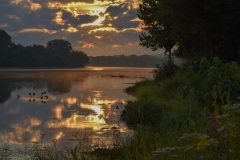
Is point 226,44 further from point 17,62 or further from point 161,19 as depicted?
point 17,62

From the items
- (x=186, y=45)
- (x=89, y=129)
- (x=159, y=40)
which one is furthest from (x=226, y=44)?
(x=89, y=129)

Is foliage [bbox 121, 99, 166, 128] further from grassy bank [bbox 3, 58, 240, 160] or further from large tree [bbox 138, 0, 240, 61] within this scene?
large tree [bbox 138, 0, 240, 61]

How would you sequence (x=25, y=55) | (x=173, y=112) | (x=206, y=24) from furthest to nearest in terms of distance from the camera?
(x=25, y=55)
(x=206, y=24)
(x=173, y=112)

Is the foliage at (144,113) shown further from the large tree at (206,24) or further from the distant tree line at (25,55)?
the distant tree line at (25,55)

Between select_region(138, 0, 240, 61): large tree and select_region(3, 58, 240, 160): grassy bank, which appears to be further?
select_region(138, 0, 240, 61): large tree

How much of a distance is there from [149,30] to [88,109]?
22.3 metres

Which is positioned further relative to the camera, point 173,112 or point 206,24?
point 206,24

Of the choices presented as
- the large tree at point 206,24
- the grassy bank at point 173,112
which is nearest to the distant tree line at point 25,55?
the large tree at point 206,24

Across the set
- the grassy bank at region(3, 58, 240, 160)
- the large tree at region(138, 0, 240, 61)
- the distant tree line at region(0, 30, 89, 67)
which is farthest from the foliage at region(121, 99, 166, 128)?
the distant tree line at region(0, 30, 89, 67)

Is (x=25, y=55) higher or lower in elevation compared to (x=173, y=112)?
higher

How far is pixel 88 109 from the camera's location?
26.2m

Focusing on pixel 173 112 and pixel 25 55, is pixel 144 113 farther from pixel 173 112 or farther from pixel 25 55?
pixel 25 55

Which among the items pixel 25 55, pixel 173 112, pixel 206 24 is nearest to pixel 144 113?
pixel 173 112

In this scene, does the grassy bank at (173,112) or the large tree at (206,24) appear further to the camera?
the large tree at (206,24)
